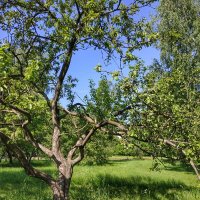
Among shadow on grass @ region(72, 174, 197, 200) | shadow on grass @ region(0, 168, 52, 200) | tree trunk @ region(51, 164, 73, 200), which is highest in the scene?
tree trunk @ region(51, 164, 73, 200)

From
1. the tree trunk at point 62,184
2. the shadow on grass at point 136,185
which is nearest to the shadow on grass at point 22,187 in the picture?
the shadow on grass at point 136,185

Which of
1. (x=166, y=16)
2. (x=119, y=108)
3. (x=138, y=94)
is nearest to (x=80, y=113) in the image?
(x=119, y=108)

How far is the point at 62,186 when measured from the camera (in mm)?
11453

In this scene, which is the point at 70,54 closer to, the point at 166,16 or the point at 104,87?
the point at 104,87

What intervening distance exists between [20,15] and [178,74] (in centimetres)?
608

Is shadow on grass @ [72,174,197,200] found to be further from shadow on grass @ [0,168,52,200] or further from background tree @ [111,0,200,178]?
background tree @ [111,0,200,178]

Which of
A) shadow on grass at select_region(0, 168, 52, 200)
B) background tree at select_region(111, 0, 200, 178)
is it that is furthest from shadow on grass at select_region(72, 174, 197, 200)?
background tree at select_region(111, 0, 200, 178)

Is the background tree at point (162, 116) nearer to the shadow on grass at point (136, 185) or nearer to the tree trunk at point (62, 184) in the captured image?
the tree trunk at point (62, 184)

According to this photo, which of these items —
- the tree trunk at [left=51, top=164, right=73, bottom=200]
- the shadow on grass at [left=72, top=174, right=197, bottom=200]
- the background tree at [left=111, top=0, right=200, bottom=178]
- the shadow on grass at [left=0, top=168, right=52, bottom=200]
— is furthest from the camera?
the shadow on grass at [left=72, top=174, right=197, bottom=200]

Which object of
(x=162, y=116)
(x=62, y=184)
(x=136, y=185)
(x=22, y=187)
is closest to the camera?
(x=162, y=116)

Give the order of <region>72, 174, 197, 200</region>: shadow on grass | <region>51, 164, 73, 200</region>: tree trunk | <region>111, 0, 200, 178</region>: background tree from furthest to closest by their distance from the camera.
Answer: <region>72, 174, 197, 200</region>: shadow on grass < <region>51, 164, 73, 200</region>: tree trunk < <region>111, 0, 200, 178</region>: background tree

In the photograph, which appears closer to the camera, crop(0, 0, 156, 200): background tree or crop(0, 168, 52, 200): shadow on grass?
crop(0, 0, 156, 200): background tree

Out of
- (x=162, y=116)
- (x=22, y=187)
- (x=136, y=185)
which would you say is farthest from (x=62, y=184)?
(x=136, y=185)

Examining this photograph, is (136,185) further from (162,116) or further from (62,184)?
(162,116)
